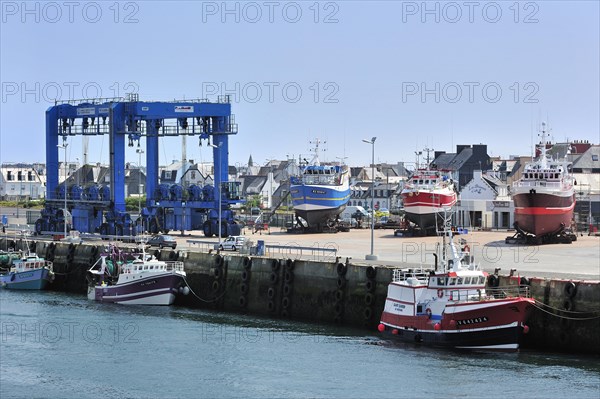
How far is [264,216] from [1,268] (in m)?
36.7

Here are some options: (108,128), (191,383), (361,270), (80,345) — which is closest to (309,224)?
(108,128)

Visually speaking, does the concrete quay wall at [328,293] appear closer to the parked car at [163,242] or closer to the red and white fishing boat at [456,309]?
the red and white fishing boat at [456,309]

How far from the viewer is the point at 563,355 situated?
4369 centimetres

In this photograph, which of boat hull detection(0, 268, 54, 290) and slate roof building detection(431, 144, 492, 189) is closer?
boat hull detection(0, 268, 54, 290)

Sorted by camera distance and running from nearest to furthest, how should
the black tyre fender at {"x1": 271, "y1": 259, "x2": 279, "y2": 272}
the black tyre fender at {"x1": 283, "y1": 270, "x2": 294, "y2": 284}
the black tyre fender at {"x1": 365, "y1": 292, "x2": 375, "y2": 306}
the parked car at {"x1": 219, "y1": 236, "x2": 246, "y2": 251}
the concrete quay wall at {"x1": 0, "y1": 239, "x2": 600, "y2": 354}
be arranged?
the concrete quay wall at {"x1": 0, "y1": 239, "x2": 600, "y2": 354}
the black tyre fender at {"x1": 365, "y1": 292, "x2": 375, "y2": 306}
the black tyre fender at {"x1": 283, "y1": 270, "x2": 294, "y2": 284}
the black tyre fender at {"x1": 271, "y1": 259, "x2": 279, "y2": 272}
the parked car at {"x1": 219, "y1": 236, "x2": 246, "y2": 251}

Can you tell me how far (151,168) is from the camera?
8356 centimetres

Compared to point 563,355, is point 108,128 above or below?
above

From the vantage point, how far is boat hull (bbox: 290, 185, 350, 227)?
284 ft

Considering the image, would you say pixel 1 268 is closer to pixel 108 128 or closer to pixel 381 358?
pixel 108 128

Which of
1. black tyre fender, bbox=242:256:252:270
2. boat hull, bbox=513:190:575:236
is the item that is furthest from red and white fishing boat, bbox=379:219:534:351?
boat hull, bbox=513:190:575:236

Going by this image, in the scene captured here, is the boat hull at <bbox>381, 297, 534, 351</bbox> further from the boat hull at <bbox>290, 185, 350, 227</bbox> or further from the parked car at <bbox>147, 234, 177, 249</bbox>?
the boat hull at <bbox>290, 185, 350, 227</bbox>

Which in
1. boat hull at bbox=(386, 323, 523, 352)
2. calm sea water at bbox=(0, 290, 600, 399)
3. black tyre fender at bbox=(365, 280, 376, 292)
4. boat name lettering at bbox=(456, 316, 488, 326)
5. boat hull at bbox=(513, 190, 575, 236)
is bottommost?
calm sea water at bbox=(0, 290, 600, 399)

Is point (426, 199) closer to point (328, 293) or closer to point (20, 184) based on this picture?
point (328, 293)

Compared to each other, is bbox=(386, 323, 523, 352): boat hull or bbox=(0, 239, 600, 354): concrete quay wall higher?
bbox=(0, 239, 600, 354): concrete quay wall
